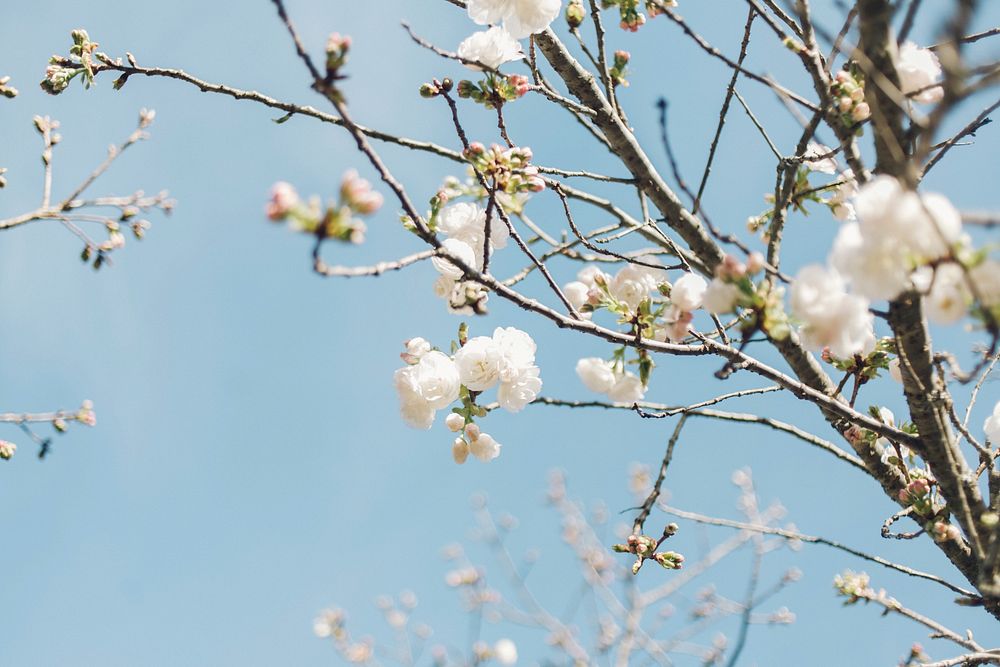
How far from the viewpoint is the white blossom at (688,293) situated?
1.49 metres

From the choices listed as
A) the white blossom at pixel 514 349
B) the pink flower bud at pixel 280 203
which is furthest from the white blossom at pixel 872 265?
the white blossom at pixel 514 349

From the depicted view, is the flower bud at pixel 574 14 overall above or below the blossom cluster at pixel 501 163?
above

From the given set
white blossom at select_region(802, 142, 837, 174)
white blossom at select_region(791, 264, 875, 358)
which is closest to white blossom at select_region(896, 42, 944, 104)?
white blossom at select_region(802, 142, 837, 174)

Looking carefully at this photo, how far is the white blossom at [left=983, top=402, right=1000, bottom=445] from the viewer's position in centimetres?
190

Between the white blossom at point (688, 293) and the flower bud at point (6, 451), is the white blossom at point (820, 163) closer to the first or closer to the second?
the white blossom at point (688, 293)

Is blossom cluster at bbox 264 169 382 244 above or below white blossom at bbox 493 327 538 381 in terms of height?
below

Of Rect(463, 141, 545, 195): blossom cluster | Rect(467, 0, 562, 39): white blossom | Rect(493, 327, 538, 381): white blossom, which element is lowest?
Rect(493, 327, 538, 381): white blossom

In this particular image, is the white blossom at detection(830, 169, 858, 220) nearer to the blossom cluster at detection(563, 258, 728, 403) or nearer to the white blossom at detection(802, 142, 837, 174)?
the white blossom at detection(802, 142, 837, 174)

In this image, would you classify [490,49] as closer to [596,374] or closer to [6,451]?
[596,374]

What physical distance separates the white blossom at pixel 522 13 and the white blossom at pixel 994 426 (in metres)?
1.68

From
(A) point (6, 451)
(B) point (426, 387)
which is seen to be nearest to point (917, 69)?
(B) point (426, 387)

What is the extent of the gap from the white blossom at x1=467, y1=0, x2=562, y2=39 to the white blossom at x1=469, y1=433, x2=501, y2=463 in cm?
115

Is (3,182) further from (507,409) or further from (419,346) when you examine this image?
(507,409)

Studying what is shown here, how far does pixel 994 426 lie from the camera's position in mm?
1911
